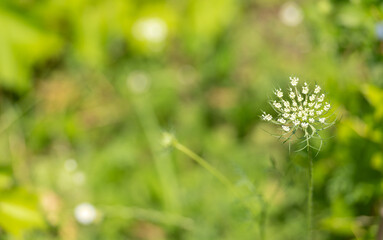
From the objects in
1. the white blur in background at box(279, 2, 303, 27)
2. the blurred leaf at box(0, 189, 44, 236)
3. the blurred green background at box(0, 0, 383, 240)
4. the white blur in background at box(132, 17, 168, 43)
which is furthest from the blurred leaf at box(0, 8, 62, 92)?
the white blur in background at box(279, 2, 303, 27)

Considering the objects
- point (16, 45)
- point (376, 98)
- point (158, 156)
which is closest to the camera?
point (376, 98)

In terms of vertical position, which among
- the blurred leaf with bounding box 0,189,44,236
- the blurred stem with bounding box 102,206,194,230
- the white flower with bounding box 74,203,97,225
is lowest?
the blurred leaf with bounding box 0,189,44,236

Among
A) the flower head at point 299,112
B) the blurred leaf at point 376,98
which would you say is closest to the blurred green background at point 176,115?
the blurred leaf at point 376,98

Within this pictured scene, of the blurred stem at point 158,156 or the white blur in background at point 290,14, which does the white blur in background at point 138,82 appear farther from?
the white blur in background at point 290,14

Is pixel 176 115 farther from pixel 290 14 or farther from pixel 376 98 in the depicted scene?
pixel 376 98

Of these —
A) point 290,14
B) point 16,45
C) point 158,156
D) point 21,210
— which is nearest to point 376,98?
point 158,156

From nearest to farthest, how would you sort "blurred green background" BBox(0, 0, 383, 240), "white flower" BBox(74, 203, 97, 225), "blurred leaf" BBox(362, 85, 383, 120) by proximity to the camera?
"blurred leaf" BBox(362, 85, 383, 120)
"blurred green background" BBox(0, 0, 383, 240)
"white flower" BBox(74, 203, 97, 225)

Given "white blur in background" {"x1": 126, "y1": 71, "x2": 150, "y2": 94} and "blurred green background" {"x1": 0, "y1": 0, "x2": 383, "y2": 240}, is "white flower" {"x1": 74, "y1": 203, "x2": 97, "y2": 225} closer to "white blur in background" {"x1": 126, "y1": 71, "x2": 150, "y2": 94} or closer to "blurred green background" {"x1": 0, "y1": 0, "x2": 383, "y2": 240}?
"blurred green background" {"x1": 0, "y1": 0, "x2": 383, "y2": 240}
